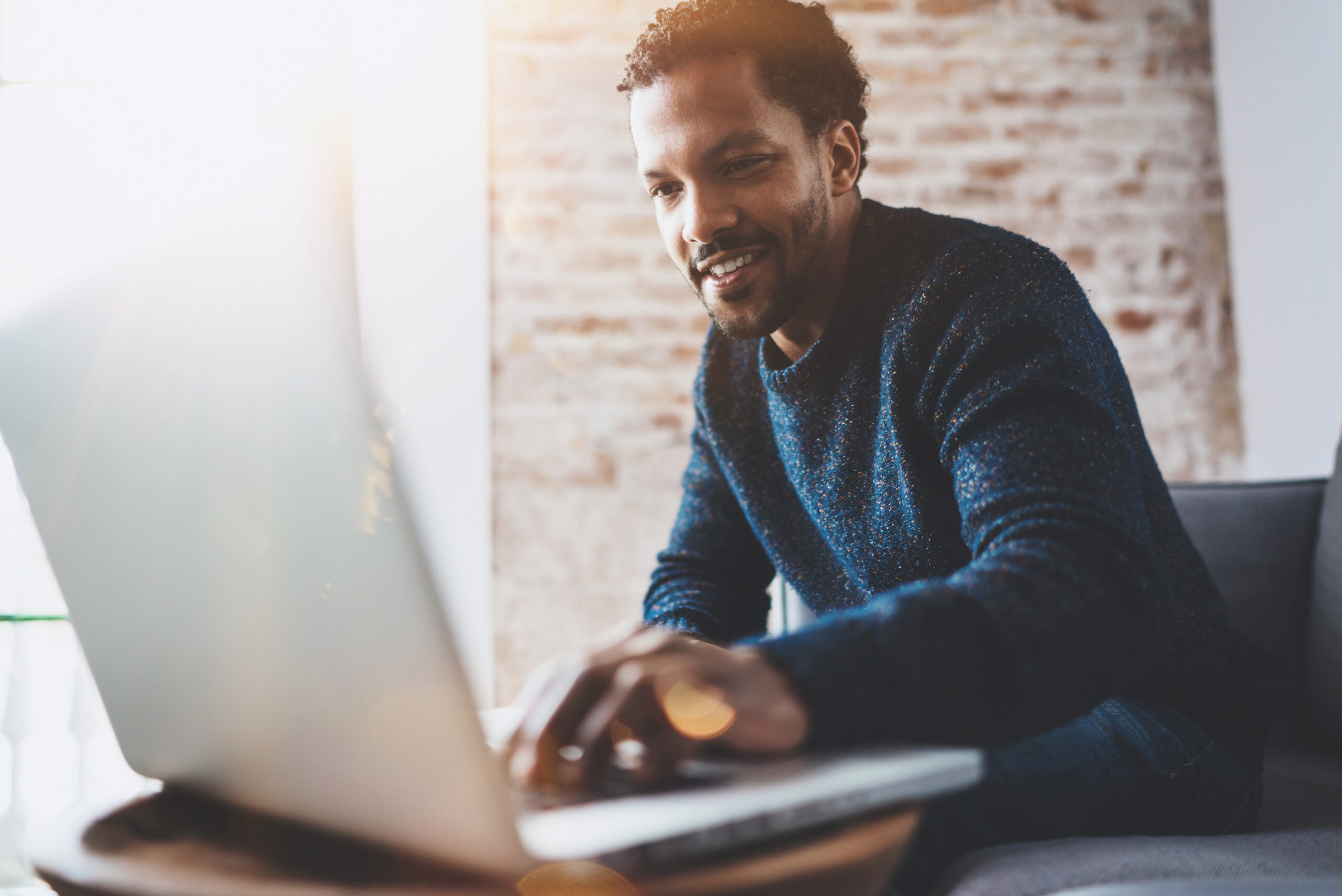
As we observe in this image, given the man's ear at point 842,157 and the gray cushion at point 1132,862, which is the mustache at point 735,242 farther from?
the gray cushion at point 1132,862

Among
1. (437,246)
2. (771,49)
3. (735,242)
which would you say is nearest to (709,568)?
(735,242)

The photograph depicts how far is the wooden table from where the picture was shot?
0.30 meters

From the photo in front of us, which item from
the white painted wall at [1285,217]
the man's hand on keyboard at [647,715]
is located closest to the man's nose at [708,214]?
the man's hand on keyboard at [647,715]

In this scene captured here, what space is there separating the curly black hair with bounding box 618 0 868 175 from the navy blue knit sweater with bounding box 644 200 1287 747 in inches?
6.0

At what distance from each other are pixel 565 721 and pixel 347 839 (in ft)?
0.34

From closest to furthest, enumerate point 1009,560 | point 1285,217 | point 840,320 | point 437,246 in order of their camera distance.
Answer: point 1009,560, point 840,320, point 1285,217, point 437,246

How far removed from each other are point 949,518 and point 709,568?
0.37 meters

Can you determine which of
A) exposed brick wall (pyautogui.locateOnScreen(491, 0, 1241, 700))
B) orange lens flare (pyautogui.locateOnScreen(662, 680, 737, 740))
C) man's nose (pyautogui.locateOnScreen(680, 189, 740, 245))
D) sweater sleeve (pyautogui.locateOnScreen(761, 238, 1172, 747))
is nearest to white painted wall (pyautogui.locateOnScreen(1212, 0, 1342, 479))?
exposed brick wall (pyautogui.locateOnScreen(491, 0, 1241, 700))

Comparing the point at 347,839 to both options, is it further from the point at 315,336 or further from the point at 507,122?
the point at 507,122

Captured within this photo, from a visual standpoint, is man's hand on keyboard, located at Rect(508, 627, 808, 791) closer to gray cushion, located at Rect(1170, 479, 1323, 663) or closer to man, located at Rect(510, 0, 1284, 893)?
man, located at Rect(510, 0, 1284, 893)

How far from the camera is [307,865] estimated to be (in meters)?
0.36

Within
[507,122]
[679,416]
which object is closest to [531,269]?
[507,122]

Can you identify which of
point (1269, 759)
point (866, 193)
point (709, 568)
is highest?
point (866, 193)

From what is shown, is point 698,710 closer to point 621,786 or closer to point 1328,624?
point 621,786
